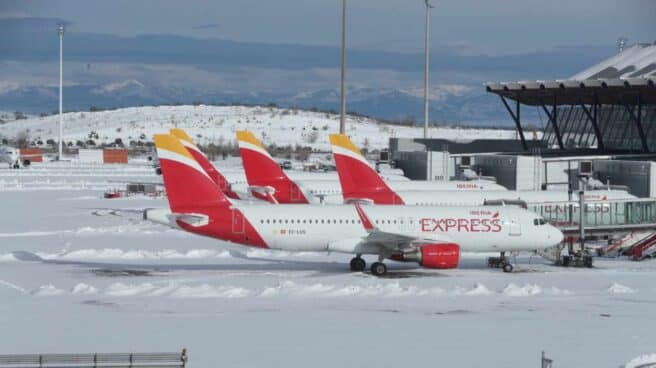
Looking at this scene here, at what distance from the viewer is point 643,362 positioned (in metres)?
25.3

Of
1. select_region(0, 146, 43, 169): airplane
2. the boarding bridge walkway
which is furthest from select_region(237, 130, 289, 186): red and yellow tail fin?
select_region(0, 146, 43, 169): airplane

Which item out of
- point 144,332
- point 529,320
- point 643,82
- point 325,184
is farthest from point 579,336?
point 643,82

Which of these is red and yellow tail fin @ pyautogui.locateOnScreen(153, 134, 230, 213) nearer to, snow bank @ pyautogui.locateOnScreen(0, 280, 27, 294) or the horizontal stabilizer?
the horizontal stabilizer

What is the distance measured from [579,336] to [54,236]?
111 feet

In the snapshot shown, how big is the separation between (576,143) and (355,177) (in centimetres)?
6023

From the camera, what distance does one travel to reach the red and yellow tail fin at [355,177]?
55844mm

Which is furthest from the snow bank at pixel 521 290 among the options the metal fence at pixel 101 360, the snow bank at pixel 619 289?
the metal fence at pixel 101 360

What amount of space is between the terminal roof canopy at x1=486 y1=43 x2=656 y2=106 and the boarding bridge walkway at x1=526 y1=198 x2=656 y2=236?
100 feet

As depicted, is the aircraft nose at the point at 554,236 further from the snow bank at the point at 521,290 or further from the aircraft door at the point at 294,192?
the aircraft door at the point at 294,192

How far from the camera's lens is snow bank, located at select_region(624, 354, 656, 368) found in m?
24.3

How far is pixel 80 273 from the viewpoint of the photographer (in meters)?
41.5

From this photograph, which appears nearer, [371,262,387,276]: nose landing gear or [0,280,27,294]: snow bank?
[0,280,27,294]: snow bank

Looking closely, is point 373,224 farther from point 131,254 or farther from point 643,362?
point 643,362

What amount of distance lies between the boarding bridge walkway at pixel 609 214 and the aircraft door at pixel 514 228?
8072mm
